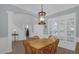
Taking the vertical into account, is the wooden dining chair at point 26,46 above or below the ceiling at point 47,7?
below

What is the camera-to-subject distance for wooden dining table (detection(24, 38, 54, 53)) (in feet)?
5.91

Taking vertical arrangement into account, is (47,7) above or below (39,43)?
above

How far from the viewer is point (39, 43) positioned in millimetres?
1814

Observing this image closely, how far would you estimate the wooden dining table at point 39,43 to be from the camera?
5.91 ft

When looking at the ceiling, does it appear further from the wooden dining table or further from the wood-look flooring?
the wood-look flooring

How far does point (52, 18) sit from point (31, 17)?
36 centimetres

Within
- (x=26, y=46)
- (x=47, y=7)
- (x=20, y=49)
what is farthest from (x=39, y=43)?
(x=47, y=7)

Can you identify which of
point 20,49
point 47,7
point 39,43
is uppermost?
point 47,7

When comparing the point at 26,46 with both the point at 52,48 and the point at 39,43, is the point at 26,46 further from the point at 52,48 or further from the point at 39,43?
the point at 52,48

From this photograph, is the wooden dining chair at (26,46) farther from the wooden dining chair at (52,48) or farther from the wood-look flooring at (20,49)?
the wooden dining chair at (52,48)

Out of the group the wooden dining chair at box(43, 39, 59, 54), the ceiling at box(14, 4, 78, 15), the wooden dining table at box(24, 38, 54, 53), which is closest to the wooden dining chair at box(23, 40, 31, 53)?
the wooden dining table at box(24, 38, 54, 53)

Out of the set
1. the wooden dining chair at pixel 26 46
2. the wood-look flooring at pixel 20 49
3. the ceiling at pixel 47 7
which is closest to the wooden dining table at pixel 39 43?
the wooden dining chair at pixel 26 46
